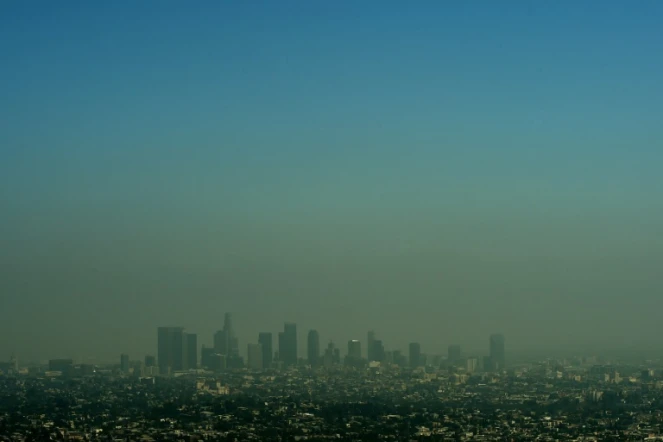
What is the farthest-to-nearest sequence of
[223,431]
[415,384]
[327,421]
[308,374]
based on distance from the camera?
[308,374]
[415,384]
[327,421]
[223,431]

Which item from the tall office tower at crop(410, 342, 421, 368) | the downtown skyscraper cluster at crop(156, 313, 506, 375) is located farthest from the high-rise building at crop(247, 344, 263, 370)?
the tall office tower at crop(410, 342, 421, 368)

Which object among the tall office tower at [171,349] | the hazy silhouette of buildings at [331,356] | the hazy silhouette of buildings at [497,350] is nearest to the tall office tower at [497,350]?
the hazy silhouette of buildings at [497,350]

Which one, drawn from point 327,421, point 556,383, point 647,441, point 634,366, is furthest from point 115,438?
point 634,366

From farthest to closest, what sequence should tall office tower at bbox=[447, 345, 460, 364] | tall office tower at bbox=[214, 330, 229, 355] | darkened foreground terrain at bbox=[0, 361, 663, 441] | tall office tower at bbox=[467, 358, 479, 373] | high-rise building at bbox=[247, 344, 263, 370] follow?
tall office tower at bbox=[447, 345, 460, 364], tall office tower at bbox=[214, 330, 229, 355], tall office tower at bbox=[467, 358, 479, 373], high-rise building at bbox=[247, 344, 263, 370], darkened foreground terrain at bbox=[0, 361, 663, 441]

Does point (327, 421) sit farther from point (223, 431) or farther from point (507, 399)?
point (507, 399)

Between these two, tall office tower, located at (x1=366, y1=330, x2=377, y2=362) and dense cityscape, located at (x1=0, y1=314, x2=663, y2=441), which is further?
tall office tower, located at (x1=366, y1=330, x2=377, y2=362)

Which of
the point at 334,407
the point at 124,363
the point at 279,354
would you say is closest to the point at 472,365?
the point at 279,354

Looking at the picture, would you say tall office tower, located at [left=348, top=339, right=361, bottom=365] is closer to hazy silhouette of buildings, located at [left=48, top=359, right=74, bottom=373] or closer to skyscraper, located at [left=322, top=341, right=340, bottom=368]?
skyscraper, located at [left=322, top=341, right=340, bottom=368]
